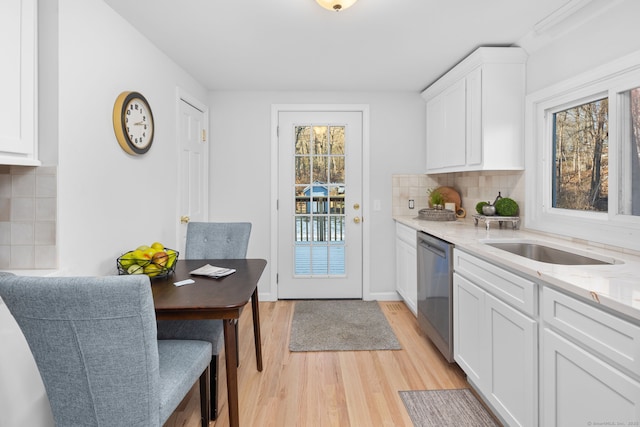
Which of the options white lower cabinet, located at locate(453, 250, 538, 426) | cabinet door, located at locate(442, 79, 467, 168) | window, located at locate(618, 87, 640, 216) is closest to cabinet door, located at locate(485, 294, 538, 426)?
white lower cabinet, located at locate(453, 250, 538, 426)

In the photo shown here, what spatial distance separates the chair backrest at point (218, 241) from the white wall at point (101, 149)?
0.97 ft

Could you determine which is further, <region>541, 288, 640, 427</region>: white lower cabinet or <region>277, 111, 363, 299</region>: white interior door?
<region>277, 111, 363, 299</region>: white interior door

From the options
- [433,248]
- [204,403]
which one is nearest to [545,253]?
[433,248]

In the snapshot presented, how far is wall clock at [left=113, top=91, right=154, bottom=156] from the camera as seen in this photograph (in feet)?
6.63

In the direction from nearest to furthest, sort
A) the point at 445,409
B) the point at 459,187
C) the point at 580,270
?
the point at 580,270
the point at 445,409
the point at 459,187

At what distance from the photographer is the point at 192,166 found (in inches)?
127

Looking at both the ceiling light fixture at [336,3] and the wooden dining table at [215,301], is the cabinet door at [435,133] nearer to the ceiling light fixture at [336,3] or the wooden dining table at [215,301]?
the ceiling light fixture at [336,3]

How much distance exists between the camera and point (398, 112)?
3.72 m

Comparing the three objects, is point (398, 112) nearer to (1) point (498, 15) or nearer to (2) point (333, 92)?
(2) point (333, 92)

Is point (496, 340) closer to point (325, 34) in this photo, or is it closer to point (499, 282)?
point (499, 282)

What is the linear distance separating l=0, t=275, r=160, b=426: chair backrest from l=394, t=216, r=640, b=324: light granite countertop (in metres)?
1.43

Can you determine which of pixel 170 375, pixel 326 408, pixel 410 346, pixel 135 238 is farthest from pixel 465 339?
pixel 135 238

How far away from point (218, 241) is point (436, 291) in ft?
5.30

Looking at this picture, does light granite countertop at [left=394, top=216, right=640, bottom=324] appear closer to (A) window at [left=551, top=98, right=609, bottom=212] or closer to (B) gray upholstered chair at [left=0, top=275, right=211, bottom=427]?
(A) window at [left=551, top=98, right=609, bottom=212]
